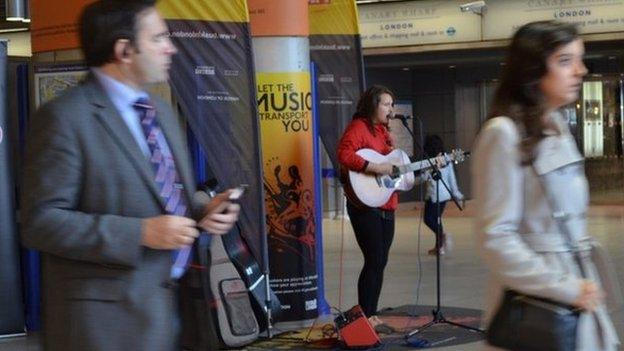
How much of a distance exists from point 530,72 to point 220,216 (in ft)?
2.85

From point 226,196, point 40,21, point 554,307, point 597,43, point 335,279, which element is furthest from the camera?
A: point 597,43

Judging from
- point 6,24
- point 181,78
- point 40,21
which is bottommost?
point 181,78

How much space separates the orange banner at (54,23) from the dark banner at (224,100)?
0.96m

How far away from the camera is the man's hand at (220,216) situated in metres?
2.84

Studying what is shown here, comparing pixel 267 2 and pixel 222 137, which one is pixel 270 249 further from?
pixel 267 2

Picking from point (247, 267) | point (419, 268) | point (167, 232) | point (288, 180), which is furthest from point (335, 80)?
point (167, 232)

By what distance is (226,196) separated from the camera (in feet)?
9.36

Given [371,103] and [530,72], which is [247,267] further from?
[530,72]

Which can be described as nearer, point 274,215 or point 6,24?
point 274,215

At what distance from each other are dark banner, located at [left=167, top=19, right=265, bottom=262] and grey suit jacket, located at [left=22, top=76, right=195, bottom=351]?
415 cm

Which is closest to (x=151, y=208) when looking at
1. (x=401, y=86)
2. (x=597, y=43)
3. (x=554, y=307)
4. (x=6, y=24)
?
(x=554, y=307)

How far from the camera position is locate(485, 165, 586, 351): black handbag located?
2641 mm

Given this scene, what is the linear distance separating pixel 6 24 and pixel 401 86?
762cm

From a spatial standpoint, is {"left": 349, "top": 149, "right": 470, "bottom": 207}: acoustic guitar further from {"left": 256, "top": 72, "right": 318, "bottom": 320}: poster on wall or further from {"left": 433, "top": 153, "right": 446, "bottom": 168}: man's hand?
{"left": 256, "top": 72, "right": 318, "bottom": 320}: poster on wall
